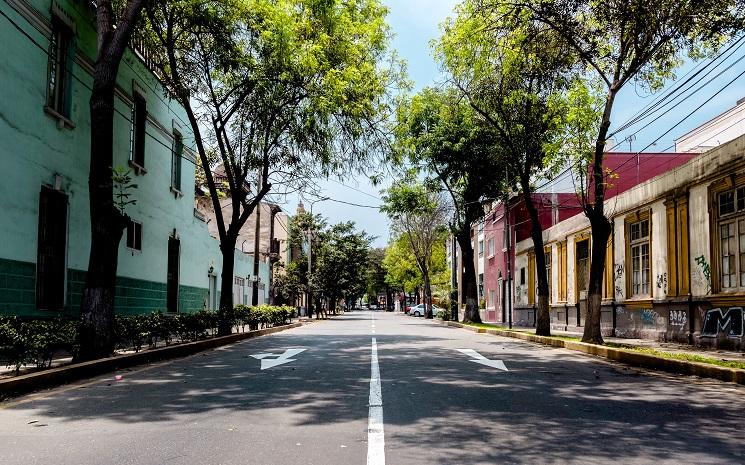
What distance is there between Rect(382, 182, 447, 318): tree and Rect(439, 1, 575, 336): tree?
13.2 m

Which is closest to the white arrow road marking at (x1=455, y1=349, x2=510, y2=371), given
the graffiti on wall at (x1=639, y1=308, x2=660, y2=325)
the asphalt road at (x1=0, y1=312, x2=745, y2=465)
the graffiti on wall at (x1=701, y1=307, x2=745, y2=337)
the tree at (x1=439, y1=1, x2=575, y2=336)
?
the asphalt road at (x1=0, y1=312, x2=745, y2=465)

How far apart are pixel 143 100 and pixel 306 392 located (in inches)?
524

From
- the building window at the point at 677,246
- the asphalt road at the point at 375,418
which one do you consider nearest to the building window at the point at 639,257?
the building window at the point at 677,246

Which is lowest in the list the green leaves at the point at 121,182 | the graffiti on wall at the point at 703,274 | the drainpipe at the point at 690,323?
the drainpipe at the point at 690,323

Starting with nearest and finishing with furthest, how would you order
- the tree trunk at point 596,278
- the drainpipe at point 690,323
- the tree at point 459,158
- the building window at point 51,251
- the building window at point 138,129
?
the building window at point 51,251, the tree trunk at point 596,278, the drainpipe at point 690,323, the building window at point 138,129, the tree at point 459,158

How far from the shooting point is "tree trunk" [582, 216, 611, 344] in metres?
17.0

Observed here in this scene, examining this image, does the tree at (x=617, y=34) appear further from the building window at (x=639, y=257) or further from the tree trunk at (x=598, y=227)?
the building window at (x=639, y=257)

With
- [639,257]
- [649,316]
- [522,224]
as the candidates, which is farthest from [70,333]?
[522,224]

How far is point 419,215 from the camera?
1682 inches

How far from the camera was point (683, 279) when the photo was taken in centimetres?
1789

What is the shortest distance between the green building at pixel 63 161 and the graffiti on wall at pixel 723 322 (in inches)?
593

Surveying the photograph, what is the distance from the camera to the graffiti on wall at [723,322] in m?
15.2

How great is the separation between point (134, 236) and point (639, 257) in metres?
15.7

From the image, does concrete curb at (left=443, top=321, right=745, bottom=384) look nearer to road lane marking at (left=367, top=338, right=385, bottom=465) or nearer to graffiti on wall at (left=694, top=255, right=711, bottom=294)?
graffiti on wall at (left=694, top=255, right=711, bottom=294)
